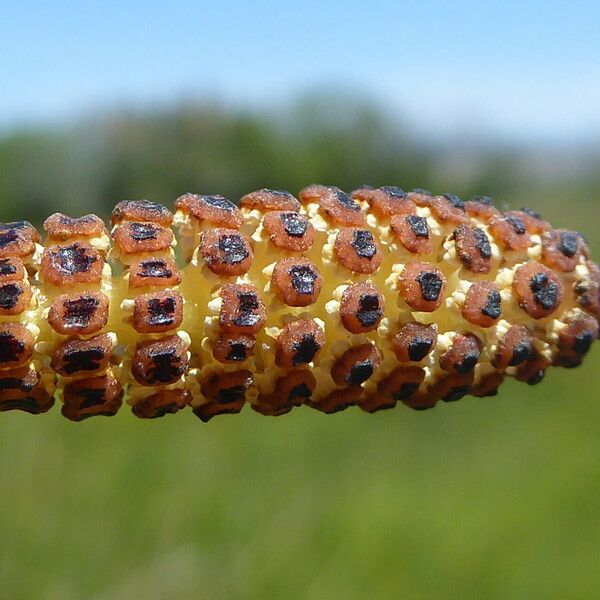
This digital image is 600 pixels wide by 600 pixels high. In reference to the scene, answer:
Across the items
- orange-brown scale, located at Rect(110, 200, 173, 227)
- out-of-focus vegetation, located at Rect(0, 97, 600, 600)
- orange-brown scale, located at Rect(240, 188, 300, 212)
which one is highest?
orange-brown scale, located at Rect(240, 188, 300, 212)

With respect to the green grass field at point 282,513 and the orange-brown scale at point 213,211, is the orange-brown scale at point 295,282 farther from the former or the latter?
the green grass field at point 282,513

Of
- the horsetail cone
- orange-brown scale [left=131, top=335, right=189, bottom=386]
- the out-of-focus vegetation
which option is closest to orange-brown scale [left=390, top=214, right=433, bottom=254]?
the horsetail cone

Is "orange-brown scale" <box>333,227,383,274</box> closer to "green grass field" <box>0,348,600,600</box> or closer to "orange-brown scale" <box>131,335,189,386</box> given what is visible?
"orange-brown scale" <box>131,335,189,386</box>

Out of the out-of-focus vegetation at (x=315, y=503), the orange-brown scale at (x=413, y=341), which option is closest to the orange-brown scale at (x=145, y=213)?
the orange-brown scale at (x=413, y=341)

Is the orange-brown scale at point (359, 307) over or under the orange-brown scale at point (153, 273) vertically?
under

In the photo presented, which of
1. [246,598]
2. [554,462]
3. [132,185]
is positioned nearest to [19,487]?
[246,598]

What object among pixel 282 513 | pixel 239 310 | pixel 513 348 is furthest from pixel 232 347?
pixel 282 513

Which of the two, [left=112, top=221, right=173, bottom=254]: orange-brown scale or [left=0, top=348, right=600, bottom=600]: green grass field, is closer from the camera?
[left=112, top=221, right=173, bottom=254]: orange-brown scale
